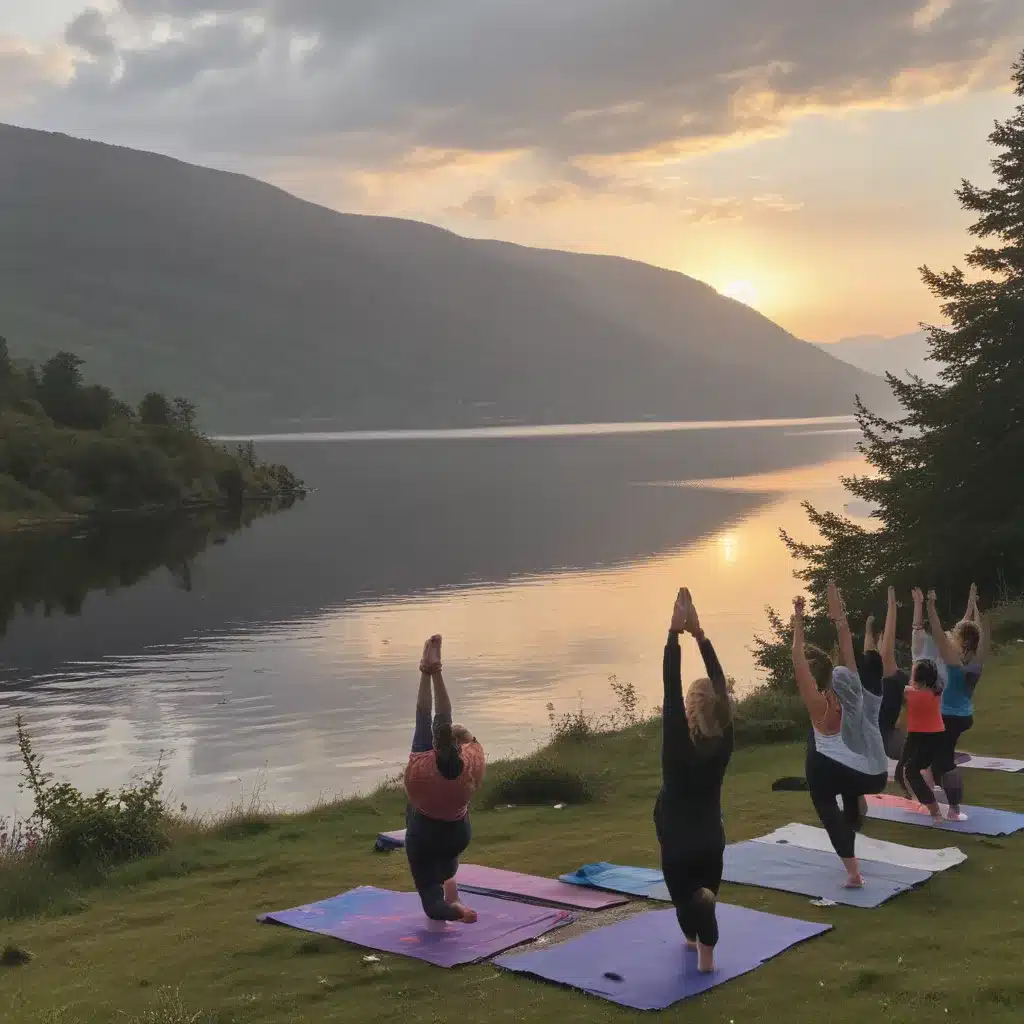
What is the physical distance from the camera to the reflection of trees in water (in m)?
64.8

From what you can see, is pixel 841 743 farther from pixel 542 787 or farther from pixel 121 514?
pixel 121 514

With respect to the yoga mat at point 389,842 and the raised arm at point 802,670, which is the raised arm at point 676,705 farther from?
the yoga mat at point 389,842

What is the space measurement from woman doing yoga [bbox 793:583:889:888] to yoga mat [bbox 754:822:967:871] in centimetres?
83

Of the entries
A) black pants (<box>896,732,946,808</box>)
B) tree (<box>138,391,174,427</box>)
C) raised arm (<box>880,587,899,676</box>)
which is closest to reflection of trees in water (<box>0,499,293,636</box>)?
tree (<box>138,391,174,427</box>)

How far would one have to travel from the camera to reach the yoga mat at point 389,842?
13.7 meters

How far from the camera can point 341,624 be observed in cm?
5306

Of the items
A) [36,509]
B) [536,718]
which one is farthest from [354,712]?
[36,509]

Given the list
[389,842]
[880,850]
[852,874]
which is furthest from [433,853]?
[880,850]

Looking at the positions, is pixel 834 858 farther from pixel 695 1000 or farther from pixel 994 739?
pixel 994 739

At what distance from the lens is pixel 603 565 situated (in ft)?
232

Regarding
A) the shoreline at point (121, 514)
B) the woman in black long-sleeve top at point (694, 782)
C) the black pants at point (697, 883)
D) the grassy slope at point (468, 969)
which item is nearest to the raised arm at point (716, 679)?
the woman in black long-sleeve top at point (694, 782)

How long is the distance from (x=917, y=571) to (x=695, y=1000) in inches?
1055

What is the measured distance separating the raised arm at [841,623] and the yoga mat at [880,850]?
2.22m

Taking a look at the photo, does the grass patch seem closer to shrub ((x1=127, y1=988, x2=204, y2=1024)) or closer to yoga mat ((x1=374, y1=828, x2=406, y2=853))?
shrub ((x1=127, y1=988, x2=204, y2=1024))
